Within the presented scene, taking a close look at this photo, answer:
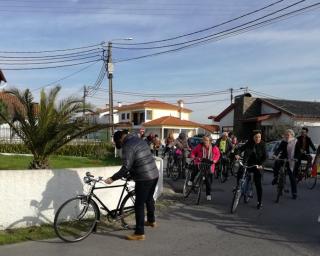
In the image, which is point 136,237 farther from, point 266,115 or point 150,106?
point 150,106

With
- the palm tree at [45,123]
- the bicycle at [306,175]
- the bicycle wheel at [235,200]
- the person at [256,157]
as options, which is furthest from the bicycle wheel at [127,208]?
the bicycle at [306,175]

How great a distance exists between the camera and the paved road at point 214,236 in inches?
278

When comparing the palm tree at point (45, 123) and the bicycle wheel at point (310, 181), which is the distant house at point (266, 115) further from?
the palm tree at point (45, 123)

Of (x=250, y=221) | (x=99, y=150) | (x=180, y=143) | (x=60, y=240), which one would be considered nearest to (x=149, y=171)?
(x=60, y=240)

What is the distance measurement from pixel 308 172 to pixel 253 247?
29.0 feet

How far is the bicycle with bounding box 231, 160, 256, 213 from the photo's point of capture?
10266 millimetres

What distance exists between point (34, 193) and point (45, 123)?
7.89 ft

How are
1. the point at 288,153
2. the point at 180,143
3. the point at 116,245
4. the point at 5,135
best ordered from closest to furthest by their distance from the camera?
the point at 116,245
the point at 288,153
the point at 180,143
the point at 5,135

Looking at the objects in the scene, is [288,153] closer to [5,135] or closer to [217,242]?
[217,242]

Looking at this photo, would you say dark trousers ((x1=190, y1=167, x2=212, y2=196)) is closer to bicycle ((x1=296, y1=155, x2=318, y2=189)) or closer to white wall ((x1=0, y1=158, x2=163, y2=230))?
white wall ((x1=0, y1=158, x2=163, y2=230))

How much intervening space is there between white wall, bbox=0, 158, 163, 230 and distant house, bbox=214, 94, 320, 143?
2851 centimetres

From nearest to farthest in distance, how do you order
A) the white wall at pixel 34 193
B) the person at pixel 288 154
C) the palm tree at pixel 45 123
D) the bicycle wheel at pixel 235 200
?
the white wall at pixel 34 193
the bicycle wheel at pixel 235 200
the palm tree at pixel 45 123
the person at pixel 288 154

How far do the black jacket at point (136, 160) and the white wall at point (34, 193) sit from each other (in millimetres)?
1558

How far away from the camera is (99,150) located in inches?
910
